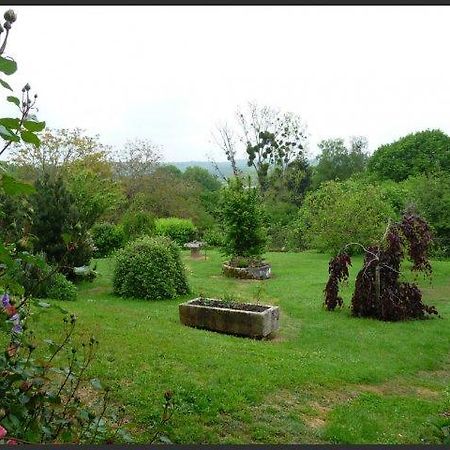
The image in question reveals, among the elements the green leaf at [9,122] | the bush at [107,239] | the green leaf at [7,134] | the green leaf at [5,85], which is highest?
the green leaf at [5,85]

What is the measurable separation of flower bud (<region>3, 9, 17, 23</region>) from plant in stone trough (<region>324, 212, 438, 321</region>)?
11.2 m

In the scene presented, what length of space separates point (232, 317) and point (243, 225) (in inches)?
359

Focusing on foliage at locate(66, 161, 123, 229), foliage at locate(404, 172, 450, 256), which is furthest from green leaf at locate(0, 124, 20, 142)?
foliage at locate(404, 172, 450, 256)

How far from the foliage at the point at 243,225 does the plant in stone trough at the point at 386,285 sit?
6.57 m

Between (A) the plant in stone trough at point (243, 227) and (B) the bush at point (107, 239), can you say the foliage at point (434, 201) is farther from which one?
(B) the bush at point (107, 239)

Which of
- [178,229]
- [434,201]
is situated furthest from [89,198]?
[434,201]

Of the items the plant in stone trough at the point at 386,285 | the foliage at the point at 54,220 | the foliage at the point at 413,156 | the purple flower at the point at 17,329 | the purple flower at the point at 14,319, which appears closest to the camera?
the purple flower at the point at 14,319

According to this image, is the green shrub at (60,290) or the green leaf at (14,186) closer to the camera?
the green leaf at (14,186)

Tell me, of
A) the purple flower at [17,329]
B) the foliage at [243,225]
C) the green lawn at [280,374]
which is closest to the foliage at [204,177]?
the foliage at [243,225]

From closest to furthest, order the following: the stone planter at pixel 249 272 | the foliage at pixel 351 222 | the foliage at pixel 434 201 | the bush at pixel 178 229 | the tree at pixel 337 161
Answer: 1. the stone planter at pixel 249 272
2. the foliage at pixel 351 222
3. the foliage at pixel 434 201
4. the bush at pixel 178 229
5. the tree at pixel 337 161

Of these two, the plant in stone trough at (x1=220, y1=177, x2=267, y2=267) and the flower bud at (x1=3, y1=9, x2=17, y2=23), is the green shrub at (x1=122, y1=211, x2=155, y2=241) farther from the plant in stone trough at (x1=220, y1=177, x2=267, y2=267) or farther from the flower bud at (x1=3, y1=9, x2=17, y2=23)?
the flower bud at (x1=3, y1=9, x2=17, y2=23)

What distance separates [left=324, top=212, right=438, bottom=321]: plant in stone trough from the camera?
1172cm

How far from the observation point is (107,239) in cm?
2167

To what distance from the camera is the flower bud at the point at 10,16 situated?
55.5 inches
